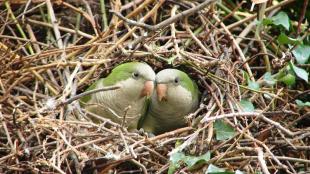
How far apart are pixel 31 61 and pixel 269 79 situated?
112cm

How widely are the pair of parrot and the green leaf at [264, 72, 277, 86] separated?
40 centimetres

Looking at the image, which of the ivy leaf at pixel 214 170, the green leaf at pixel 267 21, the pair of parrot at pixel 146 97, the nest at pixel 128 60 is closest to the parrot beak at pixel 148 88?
the pair of parrot at pixel 146 97


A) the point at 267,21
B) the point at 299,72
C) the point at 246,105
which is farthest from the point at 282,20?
the point at 246,105

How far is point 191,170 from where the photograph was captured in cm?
326

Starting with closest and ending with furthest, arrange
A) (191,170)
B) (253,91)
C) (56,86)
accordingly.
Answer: (191,170) → (253,91) → (56,86)

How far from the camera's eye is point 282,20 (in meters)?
3.91

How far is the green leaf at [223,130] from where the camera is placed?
3.42m

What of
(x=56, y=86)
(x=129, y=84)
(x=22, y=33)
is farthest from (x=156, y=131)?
(x=22, y=33)

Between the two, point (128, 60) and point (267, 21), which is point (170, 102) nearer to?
point (128, 60)

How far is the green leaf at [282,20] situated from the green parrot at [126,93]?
65 cm

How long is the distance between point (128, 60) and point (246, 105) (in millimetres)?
721

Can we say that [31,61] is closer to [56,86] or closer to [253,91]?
[56,86]

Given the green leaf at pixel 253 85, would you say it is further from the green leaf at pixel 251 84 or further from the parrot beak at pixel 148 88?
the parrot beak at pixel 148 88

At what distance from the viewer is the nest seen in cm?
332
